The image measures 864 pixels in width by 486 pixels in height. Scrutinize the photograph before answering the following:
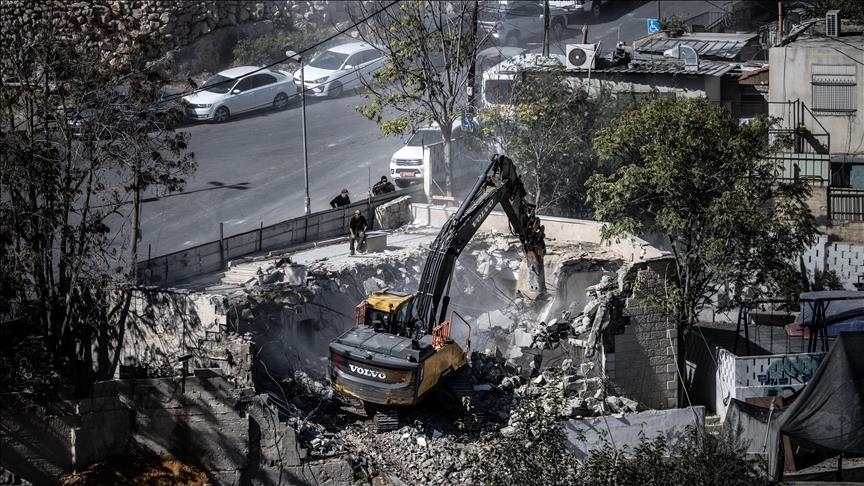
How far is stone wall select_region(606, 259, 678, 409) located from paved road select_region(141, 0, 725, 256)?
1123cm

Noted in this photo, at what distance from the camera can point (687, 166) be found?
79.6ft

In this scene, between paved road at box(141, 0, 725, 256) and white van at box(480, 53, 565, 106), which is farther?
white van at box(480, 53, 565, 106)

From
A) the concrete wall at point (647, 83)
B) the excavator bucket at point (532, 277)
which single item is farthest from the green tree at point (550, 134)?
the excavator bucket at point (532, 277)

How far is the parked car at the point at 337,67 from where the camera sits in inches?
1613

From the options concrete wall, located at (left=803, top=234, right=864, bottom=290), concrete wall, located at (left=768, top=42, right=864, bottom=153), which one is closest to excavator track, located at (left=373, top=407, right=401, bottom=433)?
concrete wall, located at (left=803, top=234, right=864, bottom=290)

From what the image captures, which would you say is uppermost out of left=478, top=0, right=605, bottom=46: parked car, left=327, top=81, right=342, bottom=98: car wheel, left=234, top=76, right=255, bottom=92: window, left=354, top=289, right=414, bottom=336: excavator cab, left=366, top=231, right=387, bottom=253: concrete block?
left=478, top=0, right=605, bottom=46: parked car

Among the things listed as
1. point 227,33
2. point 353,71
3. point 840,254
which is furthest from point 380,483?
point 227,33

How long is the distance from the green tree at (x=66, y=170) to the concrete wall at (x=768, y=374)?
12114mm

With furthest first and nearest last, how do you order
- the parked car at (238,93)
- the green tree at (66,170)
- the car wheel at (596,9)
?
1. the car wheel at (596,9)
2. the parked car at (238,93)
3. the green tree at (66,170)

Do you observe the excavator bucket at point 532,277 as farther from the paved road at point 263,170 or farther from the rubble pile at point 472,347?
the paved road at point 263,170

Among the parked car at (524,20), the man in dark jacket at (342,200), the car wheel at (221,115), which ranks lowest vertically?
the man in dark jacket at (342,200)

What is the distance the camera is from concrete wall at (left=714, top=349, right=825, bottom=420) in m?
23.9

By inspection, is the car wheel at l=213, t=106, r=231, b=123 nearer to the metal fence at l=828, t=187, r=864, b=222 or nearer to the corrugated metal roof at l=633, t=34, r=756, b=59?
the corrugated metal roof at l=633, t=34, r=756, b=59

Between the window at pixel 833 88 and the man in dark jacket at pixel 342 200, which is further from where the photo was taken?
the window at pixel 833 88
